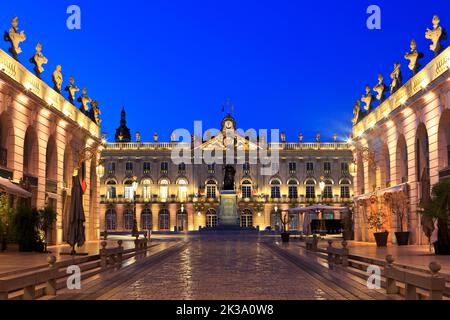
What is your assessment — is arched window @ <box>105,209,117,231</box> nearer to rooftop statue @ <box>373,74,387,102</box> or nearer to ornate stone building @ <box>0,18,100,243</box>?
ornate stone building @ <box>0,18,100,243</box>

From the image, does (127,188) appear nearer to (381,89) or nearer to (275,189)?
(275,189)

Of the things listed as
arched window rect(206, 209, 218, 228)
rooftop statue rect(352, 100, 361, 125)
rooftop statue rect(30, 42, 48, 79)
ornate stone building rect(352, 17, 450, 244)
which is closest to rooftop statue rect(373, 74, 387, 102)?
ornate stone building rect(352, 17, 450, 244)

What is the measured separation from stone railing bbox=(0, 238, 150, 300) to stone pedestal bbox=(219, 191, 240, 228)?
5153 cm

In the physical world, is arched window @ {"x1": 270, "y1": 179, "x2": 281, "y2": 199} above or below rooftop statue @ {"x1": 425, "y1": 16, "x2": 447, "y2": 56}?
below

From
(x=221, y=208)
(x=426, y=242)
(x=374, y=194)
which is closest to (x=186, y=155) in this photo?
(x=221, y=208)

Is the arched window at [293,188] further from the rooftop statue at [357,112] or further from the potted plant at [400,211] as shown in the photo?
the potted plant at [400,211]

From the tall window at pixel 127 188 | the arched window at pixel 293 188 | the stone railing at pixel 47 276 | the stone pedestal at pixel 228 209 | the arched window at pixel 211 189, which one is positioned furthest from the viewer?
the arched window at pixel 211 189

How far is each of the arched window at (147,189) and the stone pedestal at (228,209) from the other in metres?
25.8

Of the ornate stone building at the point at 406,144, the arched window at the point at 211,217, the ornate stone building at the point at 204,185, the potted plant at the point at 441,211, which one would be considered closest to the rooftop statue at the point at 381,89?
the ornate stone building at the point at 406,144

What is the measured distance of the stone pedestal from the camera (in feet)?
253

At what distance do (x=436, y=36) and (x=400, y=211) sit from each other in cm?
993

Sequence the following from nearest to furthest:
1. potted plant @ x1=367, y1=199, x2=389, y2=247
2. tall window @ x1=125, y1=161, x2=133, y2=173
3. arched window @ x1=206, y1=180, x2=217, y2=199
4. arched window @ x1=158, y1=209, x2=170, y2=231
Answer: potted plant @ x1=367, y1=199, x2=389, y2=247, arched window @ x1=158, y1=209, x2=170, y2=231, tall window @ x1=125, y1=161, x2=133, y2=173, arched window @ x1=206, y1=180, x2=217, y2=199

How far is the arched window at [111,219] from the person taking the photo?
99.6 metres
